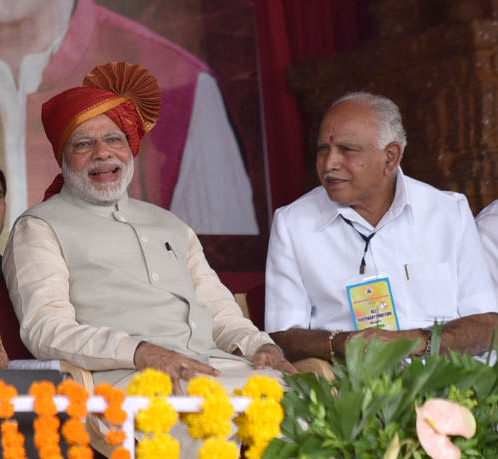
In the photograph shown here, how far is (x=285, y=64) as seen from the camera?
6.44 metres

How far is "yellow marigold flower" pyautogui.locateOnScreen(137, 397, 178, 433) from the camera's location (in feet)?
6.15

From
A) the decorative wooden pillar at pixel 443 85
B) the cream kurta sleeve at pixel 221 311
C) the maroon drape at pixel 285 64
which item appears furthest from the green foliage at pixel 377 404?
the maroon drape at pixel 285 64

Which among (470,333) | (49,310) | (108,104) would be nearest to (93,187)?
(108,104)

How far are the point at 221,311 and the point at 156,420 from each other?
1.70 m

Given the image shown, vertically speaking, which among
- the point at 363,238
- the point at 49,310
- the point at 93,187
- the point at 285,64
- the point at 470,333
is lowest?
the point at 470,333

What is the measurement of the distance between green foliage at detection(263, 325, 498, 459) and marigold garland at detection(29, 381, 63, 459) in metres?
0.38

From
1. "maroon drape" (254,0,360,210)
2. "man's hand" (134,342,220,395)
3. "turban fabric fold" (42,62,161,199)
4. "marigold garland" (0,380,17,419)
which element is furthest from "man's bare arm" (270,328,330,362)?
"maroon drape" (254,0,360,210)

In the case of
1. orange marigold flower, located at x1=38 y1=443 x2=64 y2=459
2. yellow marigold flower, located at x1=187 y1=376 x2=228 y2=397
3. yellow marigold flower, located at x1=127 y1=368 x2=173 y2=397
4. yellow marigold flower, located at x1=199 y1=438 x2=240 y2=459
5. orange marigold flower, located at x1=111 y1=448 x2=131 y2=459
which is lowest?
yellow marigold flower, located at x1=199 y1=438 x2=240 y2=459

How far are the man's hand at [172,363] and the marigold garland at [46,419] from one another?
1043 mm

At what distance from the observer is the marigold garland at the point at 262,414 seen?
194 centimetres

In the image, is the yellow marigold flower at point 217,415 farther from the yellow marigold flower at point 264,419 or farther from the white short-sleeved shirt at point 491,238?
the white short-sleeved shirt at point 491,238

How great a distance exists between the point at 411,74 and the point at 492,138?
1.95ft

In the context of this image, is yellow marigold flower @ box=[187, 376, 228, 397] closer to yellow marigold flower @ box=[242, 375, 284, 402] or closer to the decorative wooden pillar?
yellow marigold flower @ box=[242, 375, 284, 402]

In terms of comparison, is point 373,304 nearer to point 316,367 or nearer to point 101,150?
point 316,367
